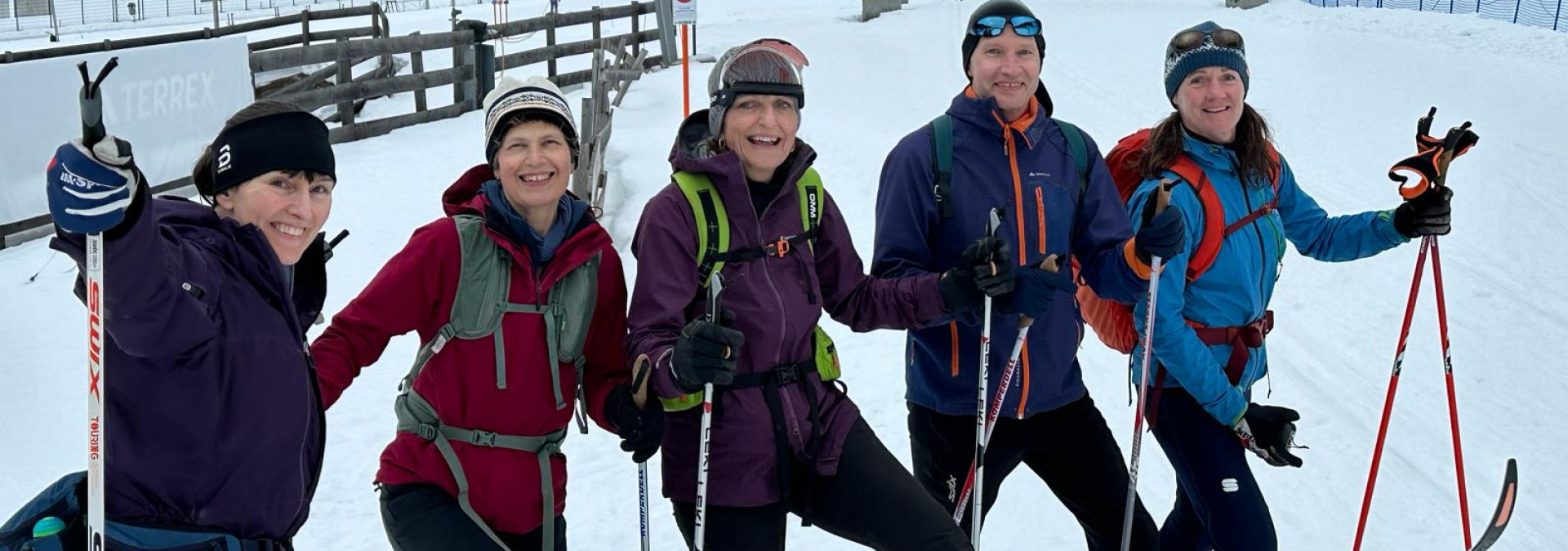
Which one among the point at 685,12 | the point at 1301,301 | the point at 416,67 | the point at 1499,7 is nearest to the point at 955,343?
the point at 1301,301

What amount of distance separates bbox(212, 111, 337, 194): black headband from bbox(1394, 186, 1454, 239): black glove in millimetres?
3113

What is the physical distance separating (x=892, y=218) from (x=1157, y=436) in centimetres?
110

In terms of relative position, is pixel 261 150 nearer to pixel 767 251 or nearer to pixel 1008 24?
pixel 767 251

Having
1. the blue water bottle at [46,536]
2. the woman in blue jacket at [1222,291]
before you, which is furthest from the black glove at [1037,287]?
the blue water bottle at [46,536]

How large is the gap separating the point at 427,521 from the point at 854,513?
3.42 feet

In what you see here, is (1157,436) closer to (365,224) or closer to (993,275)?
(993,275)

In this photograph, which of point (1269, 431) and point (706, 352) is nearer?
point (706, 352)

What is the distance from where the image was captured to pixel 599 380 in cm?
306

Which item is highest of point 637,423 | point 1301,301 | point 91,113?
point 91,113

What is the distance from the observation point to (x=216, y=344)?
222 cm

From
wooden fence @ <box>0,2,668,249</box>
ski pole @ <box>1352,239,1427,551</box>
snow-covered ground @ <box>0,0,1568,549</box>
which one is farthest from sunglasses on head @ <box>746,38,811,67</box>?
wooden fence @ <box>0,2,668,249</box>

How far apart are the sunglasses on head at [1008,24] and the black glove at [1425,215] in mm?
1304

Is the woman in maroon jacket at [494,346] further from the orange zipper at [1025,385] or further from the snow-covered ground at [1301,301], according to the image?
the snow-covered ground at [1301,301]

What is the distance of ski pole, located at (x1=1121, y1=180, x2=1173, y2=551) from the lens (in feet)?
10.8
